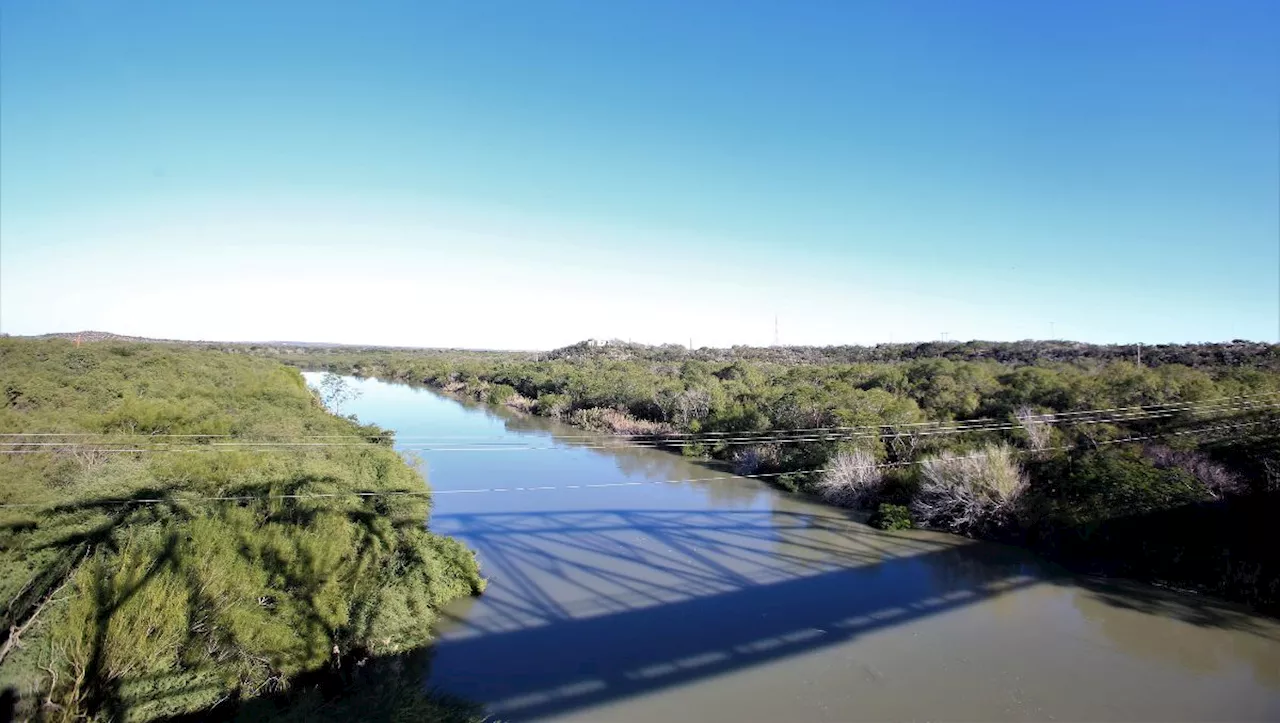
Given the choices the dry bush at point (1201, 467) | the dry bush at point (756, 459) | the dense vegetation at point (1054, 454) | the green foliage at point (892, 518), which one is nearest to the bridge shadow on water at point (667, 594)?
the green foliage at point (892, 518)

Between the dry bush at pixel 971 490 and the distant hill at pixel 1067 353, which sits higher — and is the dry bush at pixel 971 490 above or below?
below

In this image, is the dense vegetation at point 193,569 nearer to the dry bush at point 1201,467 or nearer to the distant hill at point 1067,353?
the dry bush at point 1201,467

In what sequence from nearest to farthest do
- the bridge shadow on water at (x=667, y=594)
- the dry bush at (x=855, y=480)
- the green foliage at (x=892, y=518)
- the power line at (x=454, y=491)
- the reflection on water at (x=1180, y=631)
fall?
the power line at (x=454, y=491) → the bridge shadow on water at (x=667, y=594) → the reflection on water at (x=1180, y=631) → the green foliage at (x=892, y=518) → the dry bush at (x=855, y=480)

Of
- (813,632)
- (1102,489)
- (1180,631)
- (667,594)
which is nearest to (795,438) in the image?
(1102,489)

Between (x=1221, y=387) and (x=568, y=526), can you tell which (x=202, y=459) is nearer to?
(x=568, y=526)

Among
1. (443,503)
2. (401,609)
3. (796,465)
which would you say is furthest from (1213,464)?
(443,503)
